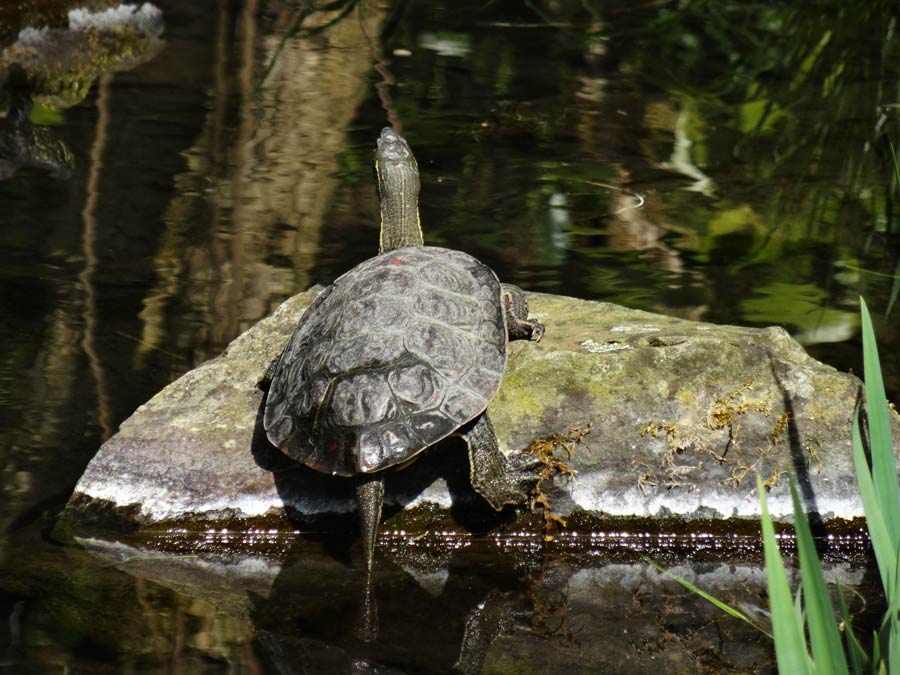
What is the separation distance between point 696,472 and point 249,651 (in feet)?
4.88

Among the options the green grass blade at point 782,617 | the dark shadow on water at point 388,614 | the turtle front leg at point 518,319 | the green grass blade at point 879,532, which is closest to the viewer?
the green grass blade at point 782,617

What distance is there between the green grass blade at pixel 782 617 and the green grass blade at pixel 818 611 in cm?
2

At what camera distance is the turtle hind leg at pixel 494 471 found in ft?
11.0

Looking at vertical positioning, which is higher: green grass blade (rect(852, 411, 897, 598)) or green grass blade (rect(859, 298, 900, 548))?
green grass blade (rect(859, 298, 900, 548))

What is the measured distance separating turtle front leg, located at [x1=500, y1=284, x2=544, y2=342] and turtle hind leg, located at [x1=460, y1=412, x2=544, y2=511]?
46 cm

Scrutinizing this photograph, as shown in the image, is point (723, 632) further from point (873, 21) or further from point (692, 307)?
point (873, 21)

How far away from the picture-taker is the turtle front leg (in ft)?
12.4

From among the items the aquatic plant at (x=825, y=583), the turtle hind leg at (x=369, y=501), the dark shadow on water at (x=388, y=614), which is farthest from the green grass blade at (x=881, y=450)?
the turtle hind leg at (x=369, y=501)

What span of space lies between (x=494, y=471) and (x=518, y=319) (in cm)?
64

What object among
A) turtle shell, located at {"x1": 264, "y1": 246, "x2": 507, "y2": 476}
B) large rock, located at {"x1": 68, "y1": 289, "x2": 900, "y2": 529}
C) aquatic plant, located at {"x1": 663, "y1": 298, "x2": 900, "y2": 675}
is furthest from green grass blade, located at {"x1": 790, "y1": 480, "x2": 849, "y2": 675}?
large rock, located at {"x1": 68, "y1": 289, "x2": 900, "y2": 529}

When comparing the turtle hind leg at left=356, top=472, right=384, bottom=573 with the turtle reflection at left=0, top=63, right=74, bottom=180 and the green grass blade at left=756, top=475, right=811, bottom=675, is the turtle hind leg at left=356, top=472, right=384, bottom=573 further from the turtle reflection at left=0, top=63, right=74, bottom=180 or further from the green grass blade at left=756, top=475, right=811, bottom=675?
the turtle reflection at left=0, top=63, right=74, bottom=180

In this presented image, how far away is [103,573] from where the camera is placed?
3.19 meters

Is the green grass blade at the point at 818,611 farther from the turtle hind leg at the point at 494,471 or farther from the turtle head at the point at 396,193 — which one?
the turtle head at the point at 396,193

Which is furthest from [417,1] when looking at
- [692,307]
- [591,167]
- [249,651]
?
[249,651]
